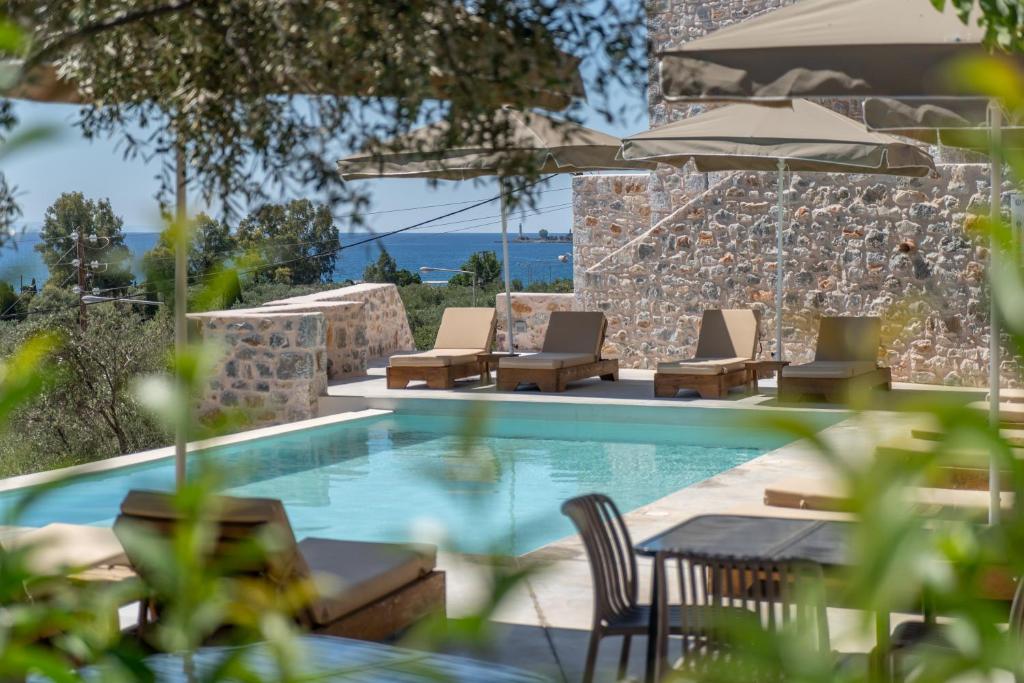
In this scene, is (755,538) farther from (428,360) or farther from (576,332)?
(576,332)

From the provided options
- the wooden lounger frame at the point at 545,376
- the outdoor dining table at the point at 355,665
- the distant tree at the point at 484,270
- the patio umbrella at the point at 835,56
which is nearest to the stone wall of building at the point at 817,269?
the wooden lounger frame at the point at 545,376

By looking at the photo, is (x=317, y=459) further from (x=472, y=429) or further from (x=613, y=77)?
(x=472, y=429)

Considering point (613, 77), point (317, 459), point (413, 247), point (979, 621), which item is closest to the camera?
point (979, 621)

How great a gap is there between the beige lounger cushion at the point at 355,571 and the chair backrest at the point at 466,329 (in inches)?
319

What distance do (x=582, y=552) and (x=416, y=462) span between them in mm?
902

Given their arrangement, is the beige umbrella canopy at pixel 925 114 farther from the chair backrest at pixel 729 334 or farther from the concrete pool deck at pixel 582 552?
the chair backrest at pixel 729 334

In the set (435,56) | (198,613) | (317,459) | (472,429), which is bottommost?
(317,459)

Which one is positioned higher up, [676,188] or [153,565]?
[676,188]

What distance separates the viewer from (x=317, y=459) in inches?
380

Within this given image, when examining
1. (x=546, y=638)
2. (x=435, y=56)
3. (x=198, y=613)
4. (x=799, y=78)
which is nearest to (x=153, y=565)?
(x=198, y=613)

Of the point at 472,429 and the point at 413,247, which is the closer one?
the point at 472,429

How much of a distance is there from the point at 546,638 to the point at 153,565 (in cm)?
394

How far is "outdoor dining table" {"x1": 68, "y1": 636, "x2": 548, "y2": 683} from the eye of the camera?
4.04 feet

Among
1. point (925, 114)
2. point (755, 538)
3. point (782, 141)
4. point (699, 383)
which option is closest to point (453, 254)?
point (699, 383)
